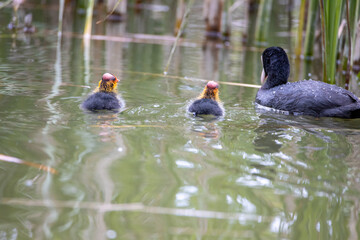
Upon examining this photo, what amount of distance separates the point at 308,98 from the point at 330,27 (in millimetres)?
817

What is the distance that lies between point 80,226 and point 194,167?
1.04 m

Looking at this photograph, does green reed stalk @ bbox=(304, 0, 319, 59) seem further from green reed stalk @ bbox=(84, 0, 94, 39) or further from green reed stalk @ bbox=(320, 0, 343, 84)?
green reed stalk @ bbox=(84, 0, 94, 39)

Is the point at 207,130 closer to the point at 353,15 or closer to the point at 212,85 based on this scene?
the point at 212,85

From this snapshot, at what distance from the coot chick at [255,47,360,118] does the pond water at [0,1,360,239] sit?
0.12 meters

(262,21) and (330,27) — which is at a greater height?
(262,21)

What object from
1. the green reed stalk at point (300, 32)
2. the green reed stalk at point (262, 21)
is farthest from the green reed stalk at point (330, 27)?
the green reed stalk at point (262, 21)

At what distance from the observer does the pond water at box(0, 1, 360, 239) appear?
271 cm

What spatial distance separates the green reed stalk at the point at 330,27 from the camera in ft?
17.5

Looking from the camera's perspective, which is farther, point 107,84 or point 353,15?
point 353,15

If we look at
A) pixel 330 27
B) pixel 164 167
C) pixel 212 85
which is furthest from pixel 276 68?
pixel 164 167

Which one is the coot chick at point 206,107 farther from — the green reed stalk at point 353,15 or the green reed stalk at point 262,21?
the green reed stalk at point 262,21

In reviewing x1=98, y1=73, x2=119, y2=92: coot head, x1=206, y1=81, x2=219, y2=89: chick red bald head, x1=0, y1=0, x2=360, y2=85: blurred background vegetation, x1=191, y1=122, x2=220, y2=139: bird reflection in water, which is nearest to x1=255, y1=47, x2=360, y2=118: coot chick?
x1=0, y1=0, x2=360, y2=85: blurred background vegetation

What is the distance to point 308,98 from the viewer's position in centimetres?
524

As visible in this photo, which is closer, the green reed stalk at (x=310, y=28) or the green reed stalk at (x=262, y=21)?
the green reed stalk at (x=310, y=28)
